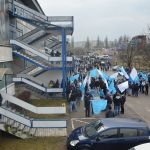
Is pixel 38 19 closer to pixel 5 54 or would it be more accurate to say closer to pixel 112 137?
pixel 5 54

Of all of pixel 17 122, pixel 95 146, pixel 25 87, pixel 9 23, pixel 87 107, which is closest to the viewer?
pixel 95 146

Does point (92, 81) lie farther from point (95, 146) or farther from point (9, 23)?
point (95, 146)

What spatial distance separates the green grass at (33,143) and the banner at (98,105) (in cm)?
592

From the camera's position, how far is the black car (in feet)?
50.2

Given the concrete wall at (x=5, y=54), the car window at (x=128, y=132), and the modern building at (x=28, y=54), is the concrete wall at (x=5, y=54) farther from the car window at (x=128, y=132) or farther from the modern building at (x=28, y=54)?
the car window at (x=128, y=132)

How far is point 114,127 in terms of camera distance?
15.6m

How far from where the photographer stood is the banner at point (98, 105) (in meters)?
24.0

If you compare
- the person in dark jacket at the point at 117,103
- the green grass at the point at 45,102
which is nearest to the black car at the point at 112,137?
the person in dark jacket at the point at 117,103

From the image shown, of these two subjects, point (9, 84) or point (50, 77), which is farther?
point (50, 77)

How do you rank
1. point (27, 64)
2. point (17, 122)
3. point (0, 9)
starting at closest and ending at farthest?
point (17, 122) → point (0, 9) → point (27, 64)

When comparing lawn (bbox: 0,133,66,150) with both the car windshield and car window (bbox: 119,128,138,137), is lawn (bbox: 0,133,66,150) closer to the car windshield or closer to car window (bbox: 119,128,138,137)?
the car windshield

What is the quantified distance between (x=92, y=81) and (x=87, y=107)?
357 inches

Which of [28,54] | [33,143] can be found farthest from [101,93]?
[33,143]

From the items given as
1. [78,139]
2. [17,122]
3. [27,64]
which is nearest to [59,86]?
[27,64]
